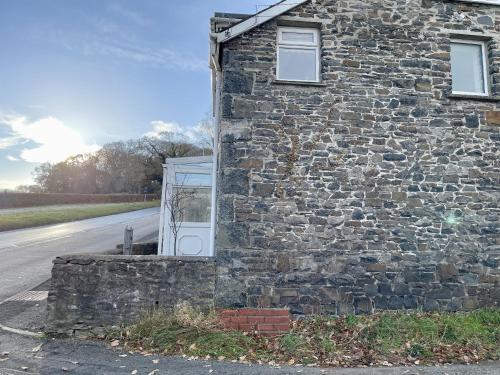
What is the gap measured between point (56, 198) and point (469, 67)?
4883cm

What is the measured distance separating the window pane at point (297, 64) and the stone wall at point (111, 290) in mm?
4295

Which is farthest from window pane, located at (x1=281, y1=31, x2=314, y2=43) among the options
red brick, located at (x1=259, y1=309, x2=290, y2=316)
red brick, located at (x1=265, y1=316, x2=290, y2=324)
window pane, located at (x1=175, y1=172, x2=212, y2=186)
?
red brick, located at (x1=265, y1=316, x2=290, y2=324)

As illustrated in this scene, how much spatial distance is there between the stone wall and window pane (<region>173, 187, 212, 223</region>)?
3.53 m

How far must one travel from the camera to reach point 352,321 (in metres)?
6.39

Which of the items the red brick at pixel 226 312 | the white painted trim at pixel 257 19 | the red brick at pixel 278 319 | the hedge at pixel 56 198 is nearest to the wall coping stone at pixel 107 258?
the red brick at pixel 226 312

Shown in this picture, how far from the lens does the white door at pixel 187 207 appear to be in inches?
384

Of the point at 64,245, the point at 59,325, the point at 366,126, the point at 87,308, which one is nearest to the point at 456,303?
the point at 366,126

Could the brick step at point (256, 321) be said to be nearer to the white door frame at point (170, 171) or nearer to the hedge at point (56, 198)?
the white door frame at point (170, 171)

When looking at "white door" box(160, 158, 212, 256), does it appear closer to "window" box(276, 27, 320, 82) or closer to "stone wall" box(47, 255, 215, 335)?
"stone wall" box(47, 255, 215, 335)

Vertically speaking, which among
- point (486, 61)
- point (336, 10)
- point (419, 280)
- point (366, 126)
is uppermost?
point (336, 10)

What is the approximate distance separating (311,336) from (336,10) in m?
6.45

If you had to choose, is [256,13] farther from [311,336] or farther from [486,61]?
[311,336]

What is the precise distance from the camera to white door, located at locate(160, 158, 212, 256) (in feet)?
32.0

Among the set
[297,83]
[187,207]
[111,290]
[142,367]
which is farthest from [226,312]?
[297,83]
